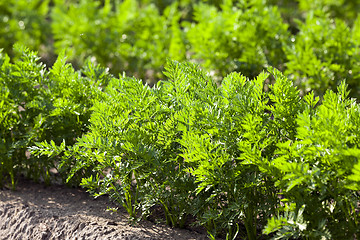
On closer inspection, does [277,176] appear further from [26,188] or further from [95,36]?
[95,36]

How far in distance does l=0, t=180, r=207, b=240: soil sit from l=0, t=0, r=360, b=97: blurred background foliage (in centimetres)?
116

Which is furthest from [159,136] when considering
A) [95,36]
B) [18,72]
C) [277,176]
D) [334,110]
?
[95,36]

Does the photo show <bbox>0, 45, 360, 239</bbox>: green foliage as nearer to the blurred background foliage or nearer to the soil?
the soil

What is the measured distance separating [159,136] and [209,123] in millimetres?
380

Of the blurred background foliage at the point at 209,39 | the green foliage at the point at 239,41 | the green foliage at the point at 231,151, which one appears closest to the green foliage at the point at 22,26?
the blurred background foliage at the point at 209,39

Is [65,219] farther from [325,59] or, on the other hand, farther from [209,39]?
[325,59]

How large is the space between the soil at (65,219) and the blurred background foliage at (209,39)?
1160mm

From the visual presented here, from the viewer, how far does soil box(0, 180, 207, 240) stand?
3.06 m

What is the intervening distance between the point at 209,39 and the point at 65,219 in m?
2.53

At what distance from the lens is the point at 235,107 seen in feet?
9.11

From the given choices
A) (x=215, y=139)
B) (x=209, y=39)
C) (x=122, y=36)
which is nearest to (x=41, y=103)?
(x=215, y=139)

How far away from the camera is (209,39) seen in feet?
16.4

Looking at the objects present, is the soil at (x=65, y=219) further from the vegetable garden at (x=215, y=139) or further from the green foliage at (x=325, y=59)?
the green foliage at (x=325, y=59)

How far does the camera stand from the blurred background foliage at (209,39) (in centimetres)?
458
